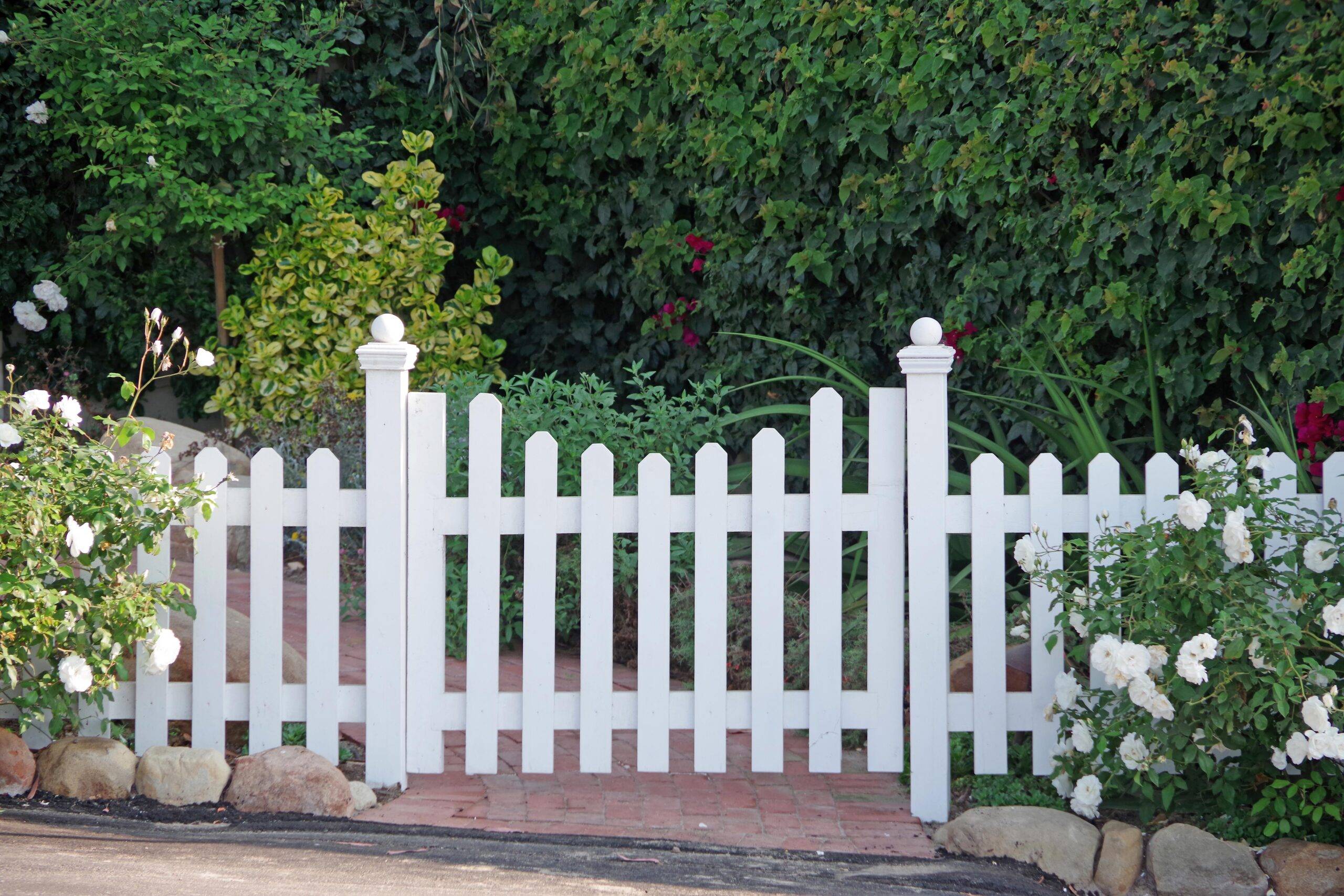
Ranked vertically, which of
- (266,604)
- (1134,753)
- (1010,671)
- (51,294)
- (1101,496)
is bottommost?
(1134,753)

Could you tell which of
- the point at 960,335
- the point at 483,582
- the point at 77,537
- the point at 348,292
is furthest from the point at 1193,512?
the point at 348,292

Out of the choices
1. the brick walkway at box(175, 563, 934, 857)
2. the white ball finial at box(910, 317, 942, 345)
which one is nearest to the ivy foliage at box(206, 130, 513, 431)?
the brick walkway at box(175, 563, 934, 857)

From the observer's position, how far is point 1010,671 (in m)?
3.43

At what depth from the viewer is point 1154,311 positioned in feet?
12.5

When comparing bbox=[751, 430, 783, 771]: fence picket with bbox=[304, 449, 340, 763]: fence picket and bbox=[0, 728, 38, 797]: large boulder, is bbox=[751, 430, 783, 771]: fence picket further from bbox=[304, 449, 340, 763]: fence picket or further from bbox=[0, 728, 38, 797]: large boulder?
bbox=[0, 728, 38, 797]: large boulder

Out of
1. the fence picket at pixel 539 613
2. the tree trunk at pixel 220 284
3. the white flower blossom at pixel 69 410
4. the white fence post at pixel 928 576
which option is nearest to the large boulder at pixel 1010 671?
the white fence post at pixel 928 576

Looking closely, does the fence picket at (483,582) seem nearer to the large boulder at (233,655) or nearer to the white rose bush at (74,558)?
the large boulder at (233,655)

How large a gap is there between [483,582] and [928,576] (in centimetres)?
116

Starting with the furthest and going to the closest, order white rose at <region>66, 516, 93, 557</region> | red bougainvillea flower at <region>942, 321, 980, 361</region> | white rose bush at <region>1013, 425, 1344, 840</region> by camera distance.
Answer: red bougainvillea flower at <region>942, 321, 980, 361</region>
white rose at <region>66, 516, 93, 557</region>
white rose bush at <region>1013, 425, 1344, 840</region>

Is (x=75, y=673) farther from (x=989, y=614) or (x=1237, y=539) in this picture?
(x=1237, y=539)

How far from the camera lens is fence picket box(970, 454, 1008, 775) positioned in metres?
3.03

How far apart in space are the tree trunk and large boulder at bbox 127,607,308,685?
10.7 ft

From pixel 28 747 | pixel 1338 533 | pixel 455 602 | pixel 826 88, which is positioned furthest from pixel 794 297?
pixel 28 747

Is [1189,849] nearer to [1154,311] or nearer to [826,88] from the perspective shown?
[1154,311]
